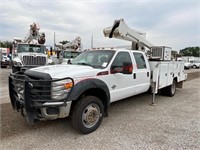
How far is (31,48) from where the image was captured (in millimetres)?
11164

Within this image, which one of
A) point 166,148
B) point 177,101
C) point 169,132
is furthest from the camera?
point 177,101

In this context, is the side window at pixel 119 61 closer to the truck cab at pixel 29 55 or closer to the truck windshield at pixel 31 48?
the truck cab at pixel 29 55

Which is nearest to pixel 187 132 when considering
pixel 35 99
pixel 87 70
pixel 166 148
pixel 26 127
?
pixel 166 148

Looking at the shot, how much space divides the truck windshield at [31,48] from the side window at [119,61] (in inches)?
337

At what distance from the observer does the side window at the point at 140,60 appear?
4874 mm

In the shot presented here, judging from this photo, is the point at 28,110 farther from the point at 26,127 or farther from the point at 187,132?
the point at 187,132

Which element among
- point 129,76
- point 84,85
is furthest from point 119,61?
point 84,85

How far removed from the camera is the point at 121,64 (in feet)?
13.9

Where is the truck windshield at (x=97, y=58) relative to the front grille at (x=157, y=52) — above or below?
below

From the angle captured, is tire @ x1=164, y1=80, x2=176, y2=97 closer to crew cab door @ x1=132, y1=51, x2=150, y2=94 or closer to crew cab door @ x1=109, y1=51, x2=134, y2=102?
crew cab door @ x1=132, y1=51, x2=150, y2=94

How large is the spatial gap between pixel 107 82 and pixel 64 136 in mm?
1487

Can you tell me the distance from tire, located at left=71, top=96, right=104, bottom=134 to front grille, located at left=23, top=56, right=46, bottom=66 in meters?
8.39

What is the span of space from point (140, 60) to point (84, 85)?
2499mm

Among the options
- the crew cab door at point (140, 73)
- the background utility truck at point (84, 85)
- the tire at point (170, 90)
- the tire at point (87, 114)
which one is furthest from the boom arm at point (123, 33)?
the tire at point (87, 114)
